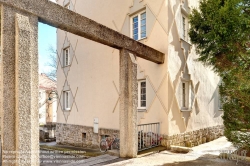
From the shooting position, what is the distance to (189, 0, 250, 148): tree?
4855 mm

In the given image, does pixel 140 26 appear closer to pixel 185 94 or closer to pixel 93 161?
pixel 185 94

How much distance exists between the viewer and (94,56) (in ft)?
36.3

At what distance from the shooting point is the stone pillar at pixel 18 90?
375 centimetres

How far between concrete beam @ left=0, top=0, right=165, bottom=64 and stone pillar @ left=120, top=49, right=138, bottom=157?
413mm

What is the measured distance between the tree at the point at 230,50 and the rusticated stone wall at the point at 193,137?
2.32 m

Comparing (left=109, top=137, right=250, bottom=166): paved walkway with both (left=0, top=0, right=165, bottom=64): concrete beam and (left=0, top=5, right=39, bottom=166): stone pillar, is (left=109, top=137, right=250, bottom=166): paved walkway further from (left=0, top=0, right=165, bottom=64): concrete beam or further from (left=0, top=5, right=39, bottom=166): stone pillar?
(left=0, top=0, right=165, bottom=64): concrete beam

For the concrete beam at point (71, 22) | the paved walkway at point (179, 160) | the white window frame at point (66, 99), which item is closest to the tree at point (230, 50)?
the paved walkway at point (179, 160)

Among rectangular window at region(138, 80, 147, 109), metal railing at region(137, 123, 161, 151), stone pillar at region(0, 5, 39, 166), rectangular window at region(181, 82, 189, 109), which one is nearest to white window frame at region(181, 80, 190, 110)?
rectangular window at region(181, 82, 189, 109)

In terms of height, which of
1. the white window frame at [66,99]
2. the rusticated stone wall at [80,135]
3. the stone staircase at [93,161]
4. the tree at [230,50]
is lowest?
the rusticated stone wall at [80,135]

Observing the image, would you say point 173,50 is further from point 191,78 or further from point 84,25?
point 84,25

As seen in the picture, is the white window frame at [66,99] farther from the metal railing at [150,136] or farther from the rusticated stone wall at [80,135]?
the metal railing at [150,136]

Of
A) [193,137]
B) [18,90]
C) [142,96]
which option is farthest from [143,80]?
[18,90]

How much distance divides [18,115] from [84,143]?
7953mm

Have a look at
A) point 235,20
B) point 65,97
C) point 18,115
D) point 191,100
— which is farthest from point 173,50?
point 65,97
